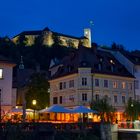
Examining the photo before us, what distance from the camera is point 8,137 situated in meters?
32.2

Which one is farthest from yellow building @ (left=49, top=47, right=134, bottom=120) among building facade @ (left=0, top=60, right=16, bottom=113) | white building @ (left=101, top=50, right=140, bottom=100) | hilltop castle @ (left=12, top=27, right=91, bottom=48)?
hilltop castle @ (left=12, top=27, right=91, bottom=48)

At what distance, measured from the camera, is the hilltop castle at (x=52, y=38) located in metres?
147

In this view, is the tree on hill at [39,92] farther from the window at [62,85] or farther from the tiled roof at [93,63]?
the window at [62,85]

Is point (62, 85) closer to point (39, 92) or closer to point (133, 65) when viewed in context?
point (39, 92)

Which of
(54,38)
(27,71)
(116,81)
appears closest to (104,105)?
(116,81)

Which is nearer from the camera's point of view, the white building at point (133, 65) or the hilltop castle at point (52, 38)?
the white building at point (133, 65)

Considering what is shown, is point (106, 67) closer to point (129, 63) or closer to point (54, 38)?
point (129, 63)

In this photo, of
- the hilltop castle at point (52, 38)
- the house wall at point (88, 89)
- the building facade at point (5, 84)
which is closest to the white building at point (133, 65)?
the house wall at point (88, 89)

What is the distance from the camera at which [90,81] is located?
59875mm

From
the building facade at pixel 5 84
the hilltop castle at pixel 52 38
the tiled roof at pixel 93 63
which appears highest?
the hilltop castle at pixel 52 38

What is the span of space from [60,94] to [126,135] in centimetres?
2798

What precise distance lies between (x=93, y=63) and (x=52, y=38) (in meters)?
86.9

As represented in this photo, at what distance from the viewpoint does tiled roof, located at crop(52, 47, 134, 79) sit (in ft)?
202

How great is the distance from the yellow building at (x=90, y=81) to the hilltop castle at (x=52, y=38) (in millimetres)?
79068
